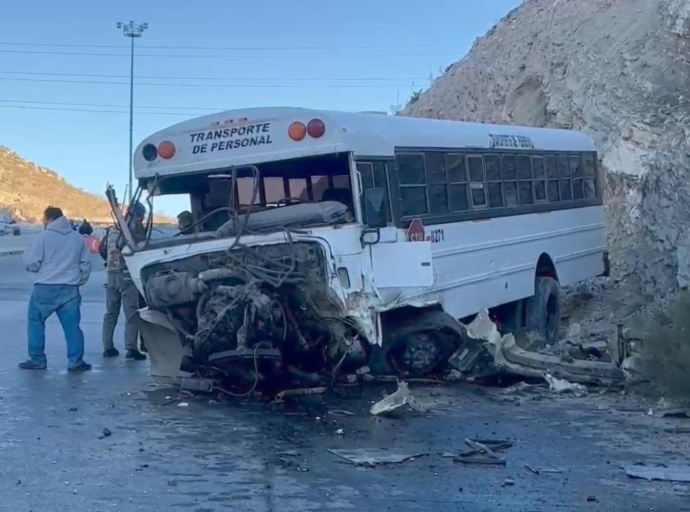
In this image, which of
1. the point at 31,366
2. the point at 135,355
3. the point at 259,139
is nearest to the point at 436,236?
the point at 259,139

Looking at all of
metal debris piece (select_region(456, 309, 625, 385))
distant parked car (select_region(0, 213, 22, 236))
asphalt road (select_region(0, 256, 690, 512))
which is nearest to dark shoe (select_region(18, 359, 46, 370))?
asphalt road (select_region(0, 256, 690, 512))

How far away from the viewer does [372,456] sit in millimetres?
8758

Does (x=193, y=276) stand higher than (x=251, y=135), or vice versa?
(x=251, y=135)

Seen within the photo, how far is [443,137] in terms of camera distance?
521 inches

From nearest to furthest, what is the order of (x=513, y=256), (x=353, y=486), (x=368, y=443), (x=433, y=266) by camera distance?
1. (x=353, y=486)
2. (x=368, y=443)
3. (x=433, y=266)
4. (x=513, y=256)

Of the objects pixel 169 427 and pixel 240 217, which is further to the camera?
pixel 240 217

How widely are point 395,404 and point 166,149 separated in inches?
137

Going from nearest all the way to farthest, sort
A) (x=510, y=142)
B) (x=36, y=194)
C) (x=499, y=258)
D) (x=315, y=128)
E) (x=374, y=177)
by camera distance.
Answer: (x=315, y=128)
(x=374, y=177)
(x=499, y=258)
(x=510, y=142)
(x=36, y=194)

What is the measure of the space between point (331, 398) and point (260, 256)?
1.56 meters

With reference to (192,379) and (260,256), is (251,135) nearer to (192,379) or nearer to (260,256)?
(260,256)

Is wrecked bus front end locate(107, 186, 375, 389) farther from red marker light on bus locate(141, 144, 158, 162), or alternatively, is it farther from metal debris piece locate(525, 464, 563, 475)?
metal debris piece locate(525, 464, 563, 475)

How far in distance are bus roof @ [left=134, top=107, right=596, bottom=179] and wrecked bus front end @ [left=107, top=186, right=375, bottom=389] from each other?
0.57 metres

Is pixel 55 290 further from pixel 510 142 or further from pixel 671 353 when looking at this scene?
pixel 671 353

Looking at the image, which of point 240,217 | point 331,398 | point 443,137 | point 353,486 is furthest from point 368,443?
point 443,137
